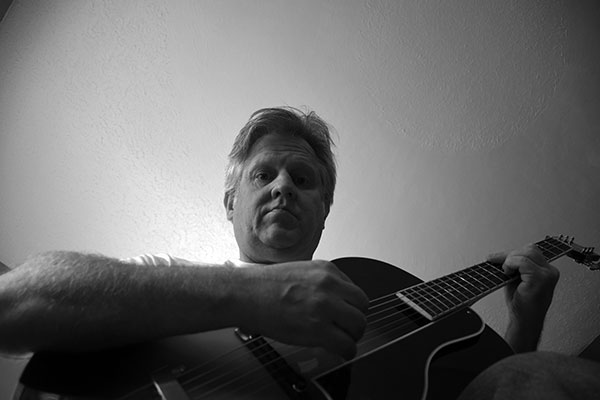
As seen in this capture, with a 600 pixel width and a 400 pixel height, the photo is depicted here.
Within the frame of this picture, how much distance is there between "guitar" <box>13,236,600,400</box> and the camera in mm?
390

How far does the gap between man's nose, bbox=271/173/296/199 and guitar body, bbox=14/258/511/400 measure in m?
0.53

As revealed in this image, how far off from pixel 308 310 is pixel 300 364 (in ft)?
0.25

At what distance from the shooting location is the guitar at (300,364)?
0.39 meters

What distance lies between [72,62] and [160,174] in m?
0.54

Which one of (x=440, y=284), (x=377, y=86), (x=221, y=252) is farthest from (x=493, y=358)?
(x=221, y=252)

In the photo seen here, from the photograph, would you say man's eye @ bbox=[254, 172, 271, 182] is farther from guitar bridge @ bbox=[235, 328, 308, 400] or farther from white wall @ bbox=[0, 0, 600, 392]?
guitar bridge @ bbox=[235, 328, 308, 400]

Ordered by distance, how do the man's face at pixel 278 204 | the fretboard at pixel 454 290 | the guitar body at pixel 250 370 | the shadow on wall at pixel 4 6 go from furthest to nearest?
the shadow on wall at pixel 4 6 < the man's face at pixel 278 204 < the fretboard at pixel 454 290 < the guitar body at pixel 250 370

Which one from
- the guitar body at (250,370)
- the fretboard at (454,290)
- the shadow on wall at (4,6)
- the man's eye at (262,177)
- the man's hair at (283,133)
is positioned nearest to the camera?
the guitar body at (250,370)

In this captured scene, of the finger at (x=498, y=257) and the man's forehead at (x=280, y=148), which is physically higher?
the man's forehead at (x=280, y=148)

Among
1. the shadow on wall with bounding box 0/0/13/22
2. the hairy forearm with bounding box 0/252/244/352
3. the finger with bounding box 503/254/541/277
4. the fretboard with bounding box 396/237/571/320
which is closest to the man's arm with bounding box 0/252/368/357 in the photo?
the hairy forearm with bounding box 0/252/244/352

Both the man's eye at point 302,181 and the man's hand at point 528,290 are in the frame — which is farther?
the man's eye at point 302,181

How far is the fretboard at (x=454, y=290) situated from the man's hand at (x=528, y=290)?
0.02 m

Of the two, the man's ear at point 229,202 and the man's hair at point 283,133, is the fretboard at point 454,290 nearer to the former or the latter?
the man's hair at point 283,133

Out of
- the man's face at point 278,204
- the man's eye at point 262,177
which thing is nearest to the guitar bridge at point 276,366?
the man's face at point 278,204
